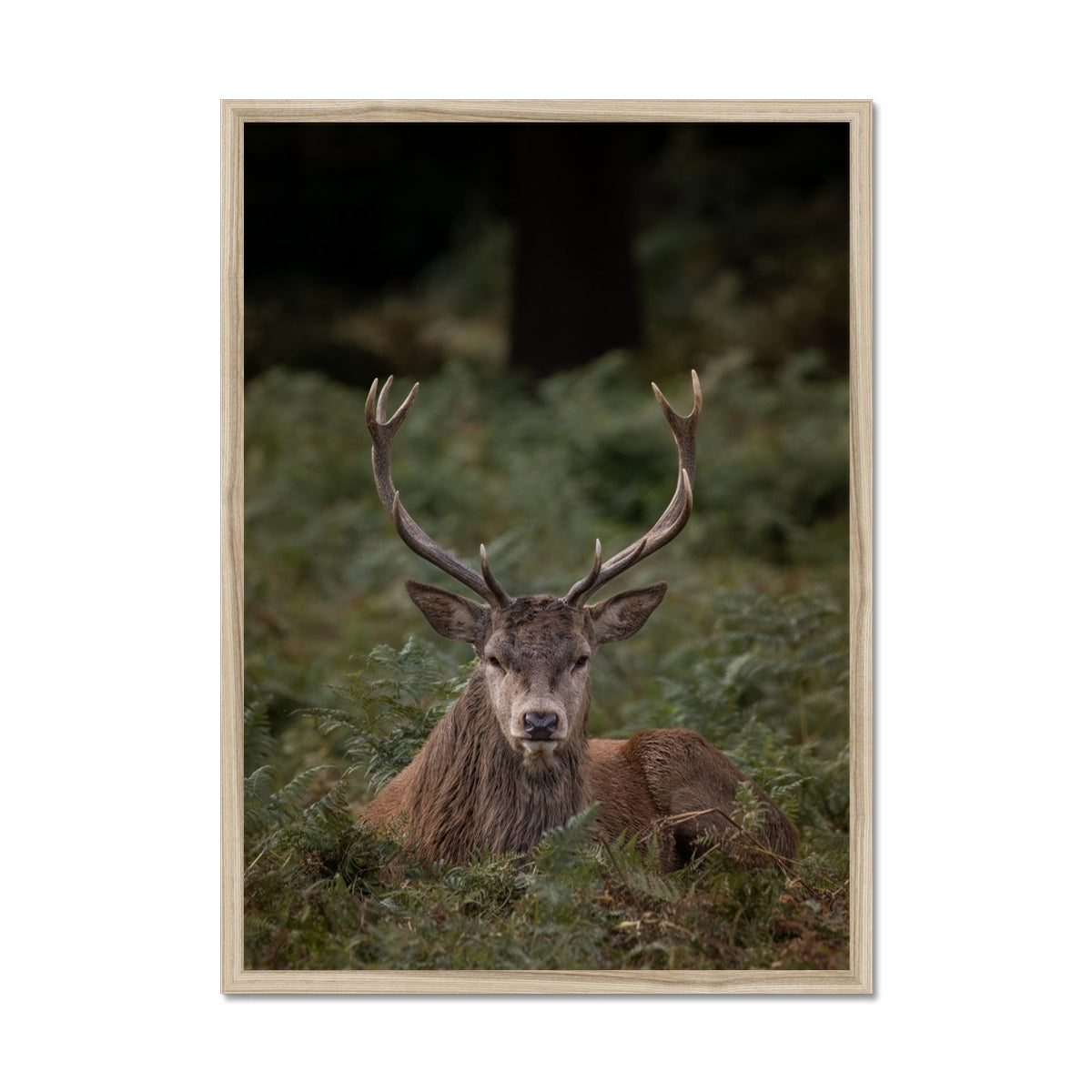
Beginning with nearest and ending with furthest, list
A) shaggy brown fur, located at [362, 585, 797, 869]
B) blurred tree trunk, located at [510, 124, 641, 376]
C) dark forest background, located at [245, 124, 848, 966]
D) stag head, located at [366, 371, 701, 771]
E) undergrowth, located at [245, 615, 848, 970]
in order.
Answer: undergrowth, located at [245, 615, 848, 970], dark forest background, located at [245, 124, 848, 966], stag head, located at [366, 371, 701, 771], shaggy brown fur, located at [362, 585, 797, 869], blurred tree trunk, located at [510, 124, 641, 376]

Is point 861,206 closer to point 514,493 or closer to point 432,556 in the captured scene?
point 432,556

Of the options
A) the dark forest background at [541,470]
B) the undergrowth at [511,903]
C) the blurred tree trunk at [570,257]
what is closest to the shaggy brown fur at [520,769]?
the undergrowth at [511,903]

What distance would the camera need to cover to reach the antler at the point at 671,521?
5.43 m

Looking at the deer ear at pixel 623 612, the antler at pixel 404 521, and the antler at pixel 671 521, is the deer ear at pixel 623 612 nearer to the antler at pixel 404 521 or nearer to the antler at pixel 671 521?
the antler at pixel 671 521

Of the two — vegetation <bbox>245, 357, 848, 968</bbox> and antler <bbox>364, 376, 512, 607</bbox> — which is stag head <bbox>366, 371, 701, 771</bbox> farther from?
vegetation <bbox>245, 357, 848, 968</bbox>

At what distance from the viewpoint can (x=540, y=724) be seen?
17.0ft

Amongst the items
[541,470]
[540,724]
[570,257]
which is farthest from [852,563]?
[570,257]

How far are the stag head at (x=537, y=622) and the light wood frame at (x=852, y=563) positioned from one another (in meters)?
0.57

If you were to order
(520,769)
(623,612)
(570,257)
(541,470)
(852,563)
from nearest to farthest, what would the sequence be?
(852,563)
(520,769)
(623,612)
(541,470)
(570,257)

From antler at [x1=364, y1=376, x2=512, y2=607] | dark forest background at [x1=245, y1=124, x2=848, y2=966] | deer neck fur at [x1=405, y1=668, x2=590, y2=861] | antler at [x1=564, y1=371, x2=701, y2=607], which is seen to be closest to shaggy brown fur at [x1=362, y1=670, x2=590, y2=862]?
deer neck fur at [x1=405, y1=668, x2=590, y2=861]

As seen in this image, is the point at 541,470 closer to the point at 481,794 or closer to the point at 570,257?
the point at 570,257

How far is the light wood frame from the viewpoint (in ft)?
16.3

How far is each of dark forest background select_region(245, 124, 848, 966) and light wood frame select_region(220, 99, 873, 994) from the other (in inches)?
2.8

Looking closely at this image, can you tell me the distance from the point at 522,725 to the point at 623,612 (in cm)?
70
